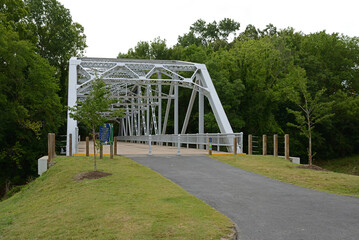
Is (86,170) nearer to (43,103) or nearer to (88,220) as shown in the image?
(88,220)

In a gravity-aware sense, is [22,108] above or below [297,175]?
above

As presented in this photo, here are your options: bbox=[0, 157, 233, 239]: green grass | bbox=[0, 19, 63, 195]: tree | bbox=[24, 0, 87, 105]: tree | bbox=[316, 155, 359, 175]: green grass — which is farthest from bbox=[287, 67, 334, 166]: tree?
bbox=[24, 0, 87, 105]: tree

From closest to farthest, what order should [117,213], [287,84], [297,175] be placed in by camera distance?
[117,213], [297,175], [287,84]

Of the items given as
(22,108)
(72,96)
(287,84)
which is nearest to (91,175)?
(72,96)

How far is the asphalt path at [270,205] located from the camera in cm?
545

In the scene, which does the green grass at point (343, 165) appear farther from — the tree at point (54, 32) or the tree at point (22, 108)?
the tree at point (54, 32)

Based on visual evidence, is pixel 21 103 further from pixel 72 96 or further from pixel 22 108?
pixel 72 96

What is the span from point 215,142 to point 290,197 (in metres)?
12.5

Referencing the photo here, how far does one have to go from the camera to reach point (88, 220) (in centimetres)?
611

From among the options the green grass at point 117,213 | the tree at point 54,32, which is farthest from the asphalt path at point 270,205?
the tree at point 54,32

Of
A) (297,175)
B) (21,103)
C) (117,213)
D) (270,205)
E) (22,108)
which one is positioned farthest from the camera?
(21,103)

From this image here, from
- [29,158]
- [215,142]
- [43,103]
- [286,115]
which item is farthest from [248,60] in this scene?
[29,158]

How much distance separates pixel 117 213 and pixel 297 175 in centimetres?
689

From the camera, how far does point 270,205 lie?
7.18 m
